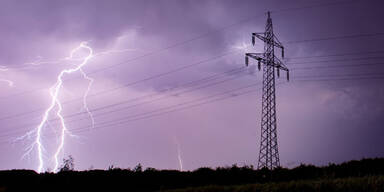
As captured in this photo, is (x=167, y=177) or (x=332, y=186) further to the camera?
(x=167, y=177)

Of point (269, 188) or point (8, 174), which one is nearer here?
point (269, 188)

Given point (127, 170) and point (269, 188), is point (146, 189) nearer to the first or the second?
point (127, 170)

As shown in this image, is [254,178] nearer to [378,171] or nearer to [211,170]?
[211,170]

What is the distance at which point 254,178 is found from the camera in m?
20.0

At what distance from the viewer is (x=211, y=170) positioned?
69.5 feet

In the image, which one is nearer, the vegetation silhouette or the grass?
the grass

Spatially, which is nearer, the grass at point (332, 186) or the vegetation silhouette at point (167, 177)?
the grass at point (332, 186)

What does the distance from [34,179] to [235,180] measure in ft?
39.7

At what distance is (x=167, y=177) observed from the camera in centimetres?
2041

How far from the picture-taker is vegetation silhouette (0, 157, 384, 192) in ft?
58.3

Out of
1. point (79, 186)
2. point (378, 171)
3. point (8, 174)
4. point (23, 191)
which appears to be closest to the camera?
point (23, 191)

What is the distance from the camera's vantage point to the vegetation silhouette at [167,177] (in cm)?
1778

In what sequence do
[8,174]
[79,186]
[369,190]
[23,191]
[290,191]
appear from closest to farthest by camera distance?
1. [369,190]
2. [290,191]
3. [23,191]
4. [79,186]
5. [8,174]

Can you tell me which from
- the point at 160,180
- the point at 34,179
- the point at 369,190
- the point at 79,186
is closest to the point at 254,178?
the point at 160,180
